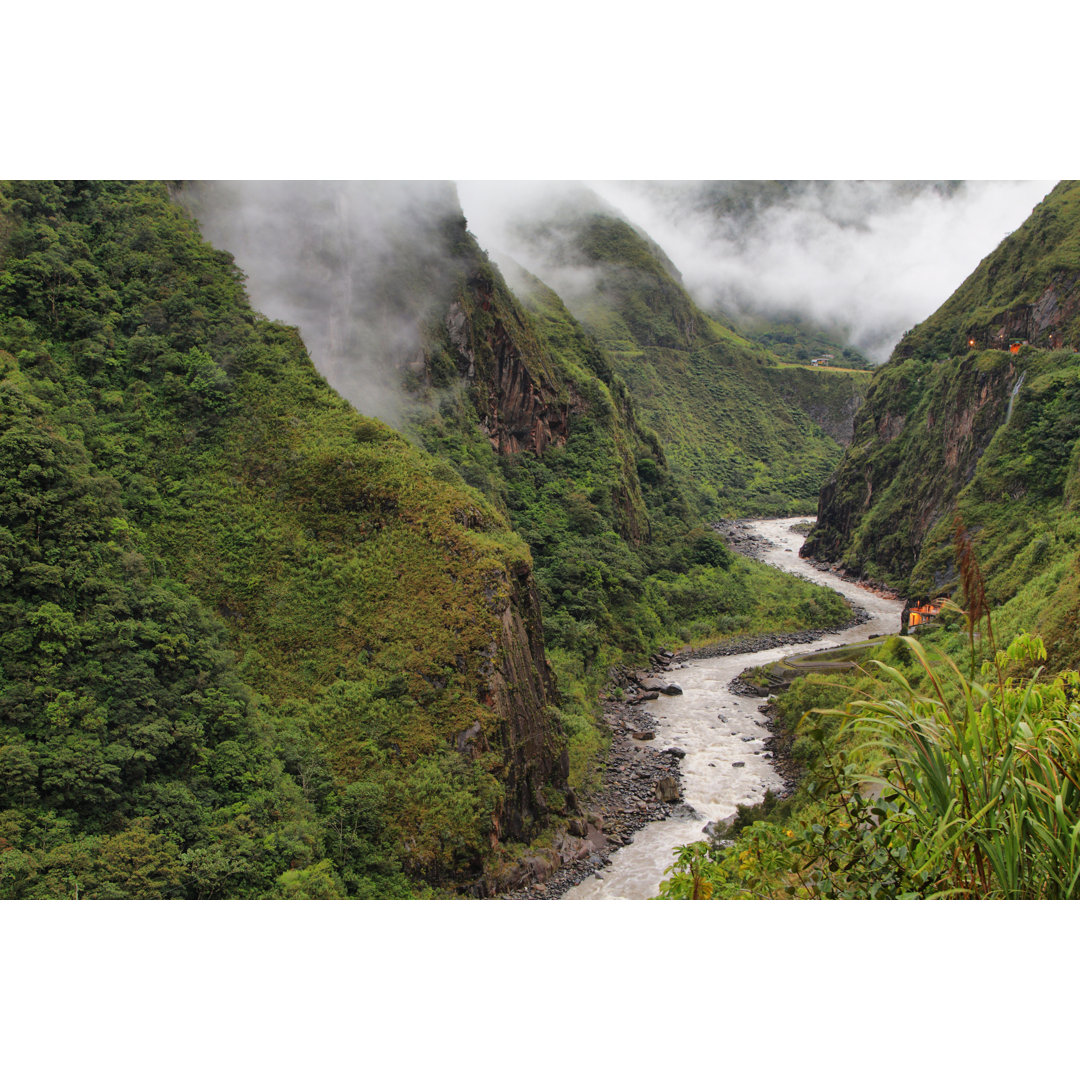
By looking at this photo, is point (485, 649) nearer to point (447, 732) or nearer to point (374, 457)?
point (447, 732)

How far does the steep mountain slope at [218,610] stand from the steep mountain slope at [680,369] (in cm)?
5953

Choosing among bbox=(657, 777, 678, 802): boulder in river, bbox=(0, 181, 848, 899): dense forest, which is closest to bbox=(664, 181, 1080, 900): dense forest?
bbox=(657, 777, 678, 802): boulder in river

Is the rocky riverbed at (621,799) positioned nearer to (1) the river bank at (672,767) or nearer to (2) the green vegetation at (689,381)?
(1) the river bank at (672,767)

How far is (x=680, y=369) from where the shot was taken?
93.8 meters

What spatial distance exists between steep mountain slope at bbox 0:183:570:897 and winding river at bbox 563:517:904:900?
8.50 ft

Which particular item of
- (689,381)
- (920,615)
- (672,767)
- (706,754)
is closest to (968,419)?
(920,615)

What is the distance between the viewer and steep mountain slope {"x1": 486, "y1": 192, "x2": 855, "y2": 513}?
8319 cm

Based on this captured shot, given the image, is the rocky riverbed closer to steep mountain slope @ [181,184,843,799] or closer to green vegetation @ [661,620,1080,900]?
steep mountain slope @ [181,184,843,799]

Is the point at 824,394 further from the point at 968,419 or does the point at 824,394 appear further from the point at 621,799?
the point at 621,799

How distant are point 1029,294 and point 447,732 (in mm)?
47003

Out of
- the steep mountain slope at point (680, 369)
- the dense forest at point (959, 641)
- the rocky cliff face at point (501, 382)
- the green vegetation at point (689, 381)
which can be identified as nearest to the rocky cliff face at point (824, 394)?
the steep mountain slope at point (680, 369)

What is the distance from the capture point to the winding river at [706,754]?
1844 cm

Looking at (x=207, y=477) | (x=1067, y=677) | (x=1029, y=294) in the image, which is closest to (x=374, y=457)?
(x=207, y=477)

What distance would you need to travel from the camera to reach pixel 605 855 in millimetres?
19406
